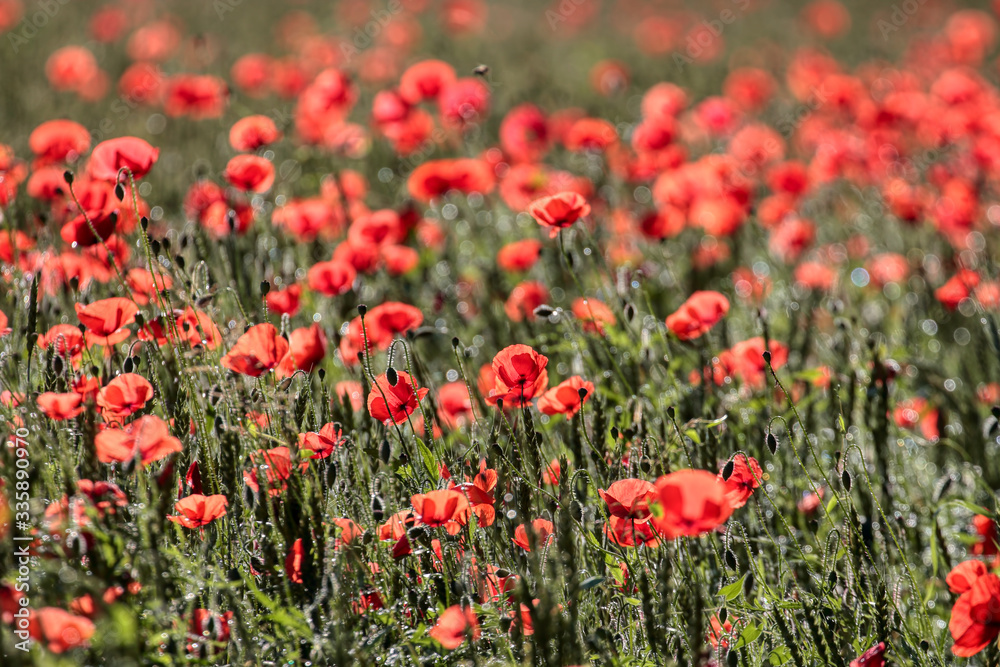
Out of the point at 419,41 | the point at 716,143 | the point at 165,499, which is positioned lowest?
the point at 165,499

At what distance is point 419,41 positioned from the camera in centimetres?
832

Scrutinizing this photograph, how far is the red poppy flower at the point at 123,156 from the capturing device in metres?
2.25

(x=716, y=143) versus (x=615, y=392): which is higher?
(x=716, y=143)

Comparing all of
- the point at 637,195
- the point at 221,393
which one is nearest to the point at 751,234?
the point at 637,195

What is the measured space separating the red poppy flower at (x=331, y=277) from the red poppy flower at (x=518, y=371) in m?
0.86

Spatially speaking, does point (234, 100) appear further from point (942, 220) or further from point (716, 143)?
point (942, 220)

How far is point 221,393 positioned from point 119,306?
30cm

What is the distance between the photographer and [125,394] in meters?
1.81

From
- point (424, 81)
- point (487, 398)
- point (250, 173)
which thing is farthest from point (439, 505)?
point (424, 81)
